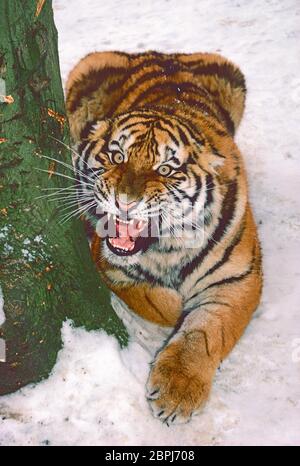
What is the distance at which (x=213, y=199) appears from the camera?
92.7 inches

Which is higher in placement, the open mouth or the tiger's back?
the tiger's back

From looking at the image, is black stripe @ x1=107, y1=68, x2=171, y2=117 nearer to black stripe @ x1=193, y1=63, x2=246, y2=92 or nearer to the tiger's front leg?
black stripe @ x1=193, y1=63, x2=246, y2=92

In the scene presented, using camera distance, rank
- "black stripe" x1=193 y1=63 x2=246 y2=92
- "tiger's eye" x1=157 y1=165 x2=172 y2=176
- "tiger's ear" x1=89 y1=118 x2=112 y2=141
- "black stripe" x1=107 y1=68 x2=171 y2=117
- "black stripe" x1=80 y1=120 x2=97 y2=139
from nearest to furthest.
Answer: "tiger's eye" x1=157 y1=165 x2=172 y2=176
"tiger's ear" x1=89 y1=118 x2=112 y2=141
"black stripe" x1=80 y1=120 x2=97 y2=139
"black stripe" x1=107 y1=68 x2=171 y2=117
"black stripe" x1=193 y1=63 x2=246 y2=92

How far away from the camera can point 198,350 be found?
7.51 feet

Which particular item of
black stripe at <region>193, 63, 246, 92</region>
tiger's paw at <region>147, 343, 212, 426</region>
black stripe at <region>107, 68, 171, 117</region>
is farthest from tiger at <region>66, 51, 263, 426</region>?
black stripe at <region>193, 63, 246, 92</region>

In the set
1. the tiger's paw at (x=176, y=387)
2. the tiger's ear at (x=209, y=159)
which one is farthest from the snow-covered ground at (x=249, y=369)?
the tiger's ear at (x=209, y=159)

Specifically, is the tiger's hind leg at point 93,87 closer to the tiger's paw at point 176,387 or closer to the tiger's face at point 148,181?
A: the tiger's face at point 148,181

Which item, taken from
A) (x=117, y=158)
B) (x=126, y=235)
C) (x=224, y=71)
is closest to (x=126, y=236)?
(x=126, y=235)

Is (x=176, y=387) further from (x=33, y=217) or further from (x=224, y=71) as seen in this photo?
(x=224, y=71)

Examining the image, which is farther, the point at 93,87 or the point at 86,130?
the point at 93,87

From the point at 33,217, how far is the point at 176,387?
0.81 meters

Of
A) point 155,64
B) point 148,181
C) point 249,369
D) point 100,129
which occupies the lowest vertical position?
point 249,369

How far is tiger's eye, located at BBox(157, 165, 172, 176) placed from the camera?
220 cm
